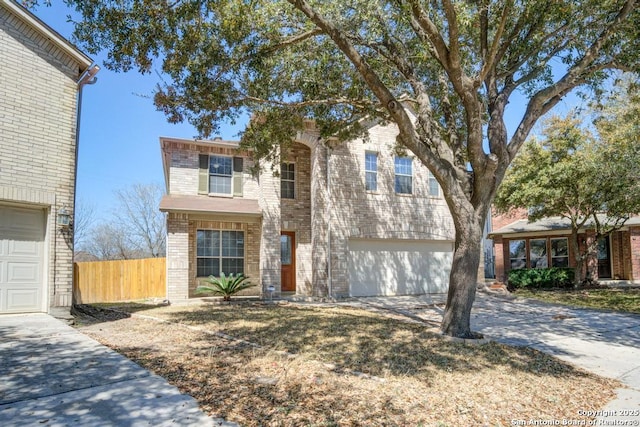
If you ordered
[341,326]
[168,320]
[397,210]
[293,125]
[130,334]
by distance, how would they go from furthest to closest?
[397,210]
[293,125]
[168,320]
[341,326]
[130,334]

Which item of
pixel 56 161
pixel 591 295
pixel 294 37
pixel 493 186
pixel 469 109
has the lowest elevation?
pixel 591 295

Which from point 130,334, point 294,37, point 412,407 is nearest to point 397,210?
point 294,37

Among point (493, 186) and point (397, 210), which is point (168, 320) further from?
point (397, 210)

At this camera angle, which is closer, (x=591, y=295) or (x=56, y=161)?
(x=56, y=161)

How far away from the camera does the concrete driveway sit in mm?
6109

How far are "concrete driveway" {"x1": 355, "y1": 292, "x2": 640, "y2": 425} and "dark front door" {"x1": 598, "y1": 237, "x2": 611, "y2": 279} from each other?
10.8 metres

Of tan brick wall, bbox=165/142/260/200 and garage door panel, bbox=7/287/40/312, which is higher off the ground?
tan brick wall, bbox=165/142/260/200

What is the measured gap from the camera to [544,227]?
2289cm

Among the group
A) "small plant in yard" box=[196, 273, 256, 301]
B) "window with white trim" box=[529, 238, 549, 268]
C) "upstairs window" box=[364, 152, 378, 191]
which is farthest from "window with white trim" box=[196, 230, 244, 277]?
"window with white trim" box=[529, 238, 549, 268]

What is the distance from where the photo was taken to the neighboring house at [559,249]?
2120 centimetres

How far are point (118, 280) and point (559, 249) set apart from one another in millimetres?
22078

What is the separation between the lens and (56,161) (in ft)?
29.5

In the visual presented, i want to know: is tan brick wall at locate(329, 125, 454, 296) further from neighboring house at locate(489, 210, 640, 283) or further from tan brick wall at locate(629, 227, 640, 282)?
tan brick wall at locate(629, 227, 640, 282)

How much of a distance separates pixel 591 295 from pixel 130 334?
665 inches
